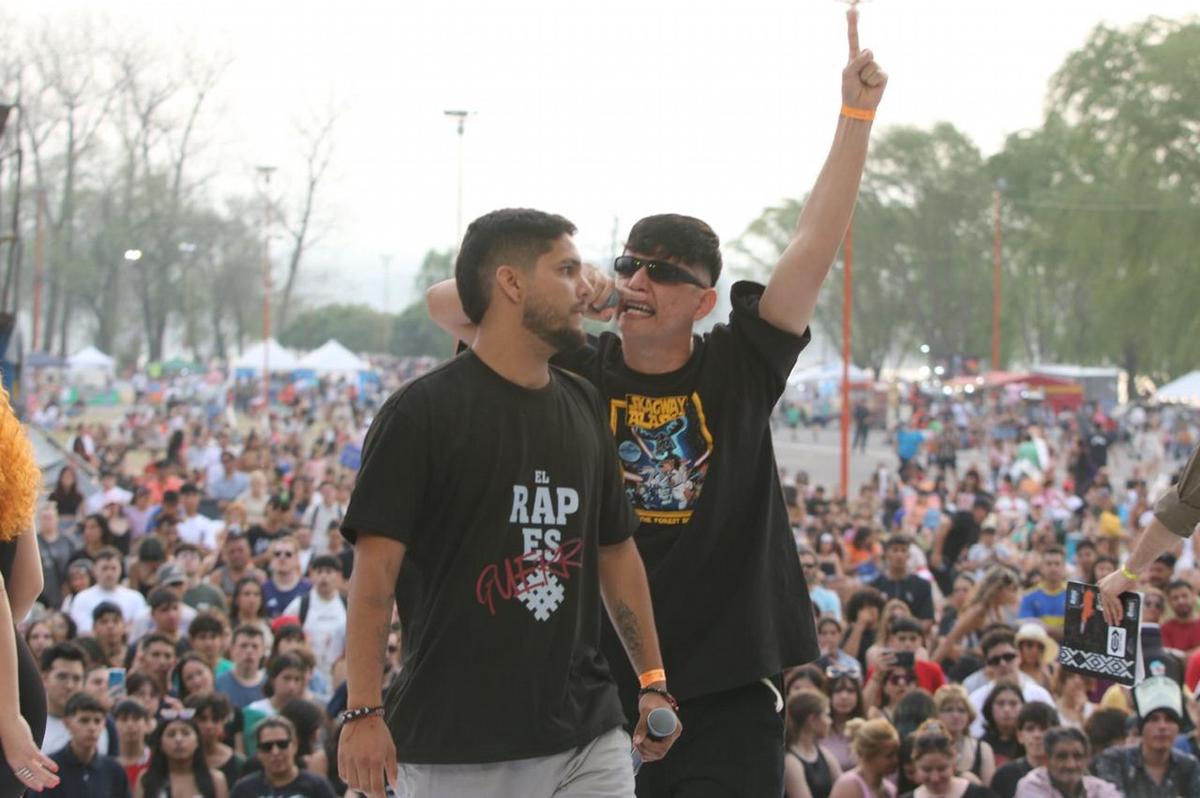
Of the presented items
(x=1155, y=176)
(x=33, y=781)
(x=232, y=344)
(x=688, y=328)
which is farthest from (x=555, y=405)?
(x=232, y=344)

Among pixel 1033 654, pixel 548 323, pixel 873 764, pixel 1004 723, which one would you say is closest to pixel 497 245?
pixel 548 323

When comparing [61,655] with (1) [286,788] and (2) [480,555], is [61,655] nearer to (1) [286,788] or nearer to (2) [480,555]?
(1) [286,788]

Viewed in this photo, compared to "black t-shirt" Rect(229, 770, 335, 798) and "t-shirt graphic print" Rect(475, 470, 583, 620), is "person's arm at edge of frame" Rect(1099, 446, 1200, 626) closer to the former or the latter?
"t-shirt graphic print" Rect(475, 470, 583, 620)

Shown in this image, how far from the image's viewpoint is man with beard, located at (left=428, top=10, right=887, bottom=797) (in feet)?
12.4

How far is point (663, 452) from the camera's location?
3850 mm

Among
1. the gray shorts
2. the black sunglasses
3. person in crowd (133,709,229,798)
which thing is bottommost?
person in crowd (133,709,229,798)

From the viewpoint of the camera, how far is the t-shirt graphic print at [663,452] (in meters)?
3.84

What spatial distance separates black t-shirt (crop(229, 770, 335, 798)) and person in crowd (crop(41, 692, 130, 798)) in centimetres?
55

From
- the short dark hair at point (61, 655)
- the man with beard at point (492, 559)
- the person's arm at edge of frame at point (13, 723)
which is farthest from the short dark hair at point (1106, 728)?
the person's arm at edge of frame at point (13, 723)

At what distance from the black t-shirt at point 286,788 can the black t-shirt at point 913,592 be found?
548cm

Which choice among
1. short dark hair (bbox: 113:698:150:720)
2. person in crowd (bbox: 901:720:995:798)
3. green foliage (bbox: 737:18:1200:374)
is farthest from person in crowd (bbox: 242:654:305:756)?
green foliage (bbox: 737:18:1200:374)

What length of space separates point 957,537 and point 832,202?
1175cm

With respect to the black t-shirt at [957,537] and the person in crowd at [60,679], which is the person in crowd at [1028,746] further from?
the black t-shirt at [957,537]

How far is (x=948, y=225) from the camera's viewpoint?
69688 millimetres
